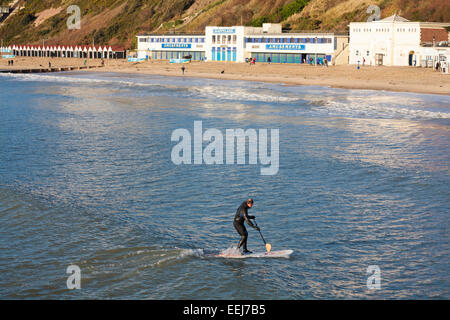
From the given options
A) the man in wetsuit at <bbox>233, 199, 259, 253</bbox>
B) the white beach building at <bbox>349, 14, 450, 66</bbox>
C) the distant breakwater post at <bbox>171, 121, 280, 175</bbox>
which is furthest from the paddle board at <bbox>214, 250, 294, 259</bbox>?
the white beach building at <bbox>349, 14, 450, 66</bbox>

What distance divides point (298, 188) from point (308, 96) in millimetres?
38450

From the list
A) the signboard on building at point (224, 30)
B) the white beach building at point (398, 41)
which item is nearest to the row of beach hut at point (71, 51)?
the signboard on building at point (224, 30)

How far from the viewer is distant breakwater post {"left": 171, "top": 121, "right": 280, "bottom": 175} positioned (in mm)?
30359

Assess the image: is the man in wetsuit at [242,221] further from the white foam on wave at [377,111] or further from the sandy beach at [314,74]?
the sandy beach at [314,74]

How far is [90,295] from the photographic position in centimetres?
1508

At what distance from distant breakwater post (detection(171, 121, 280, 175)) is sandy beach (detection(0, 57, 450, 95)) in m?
30.3

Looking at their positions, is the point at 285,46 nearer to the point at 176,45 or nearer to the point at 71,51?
the point at 176,45

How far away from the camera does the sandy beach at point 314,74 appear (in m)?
66.1

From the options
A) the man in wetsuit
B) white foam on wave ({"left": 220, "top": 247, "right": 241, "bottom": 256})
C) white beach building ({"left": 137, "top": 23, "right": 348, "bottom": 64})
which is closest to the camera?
the man in wetsuit

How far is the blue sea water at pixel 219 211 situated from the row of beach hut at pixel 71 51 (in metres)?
89.8
